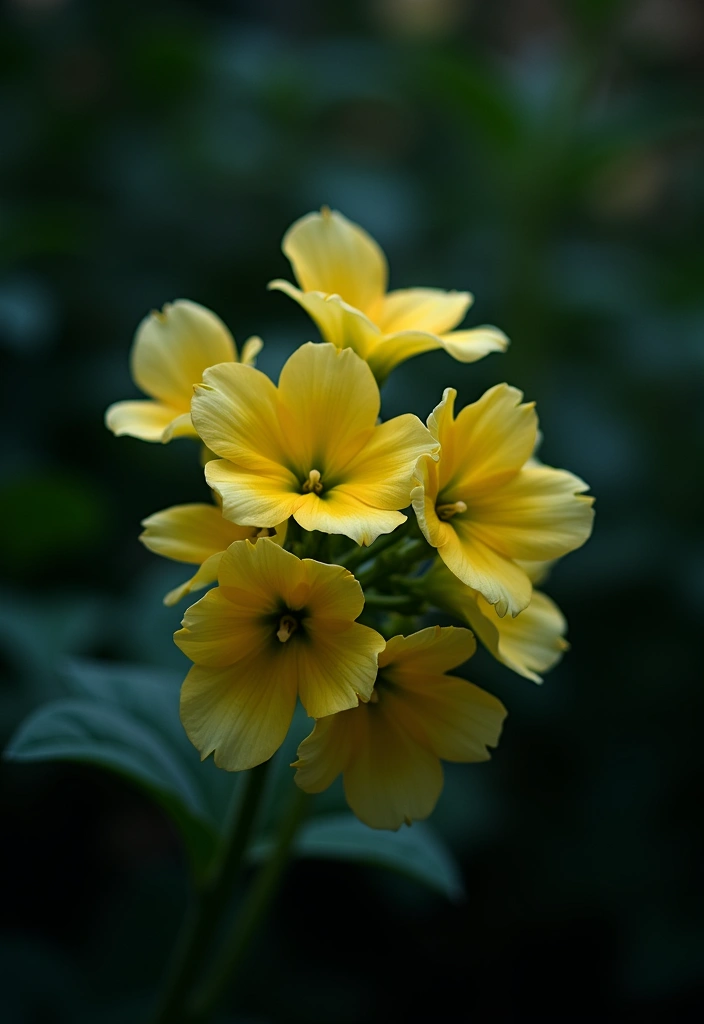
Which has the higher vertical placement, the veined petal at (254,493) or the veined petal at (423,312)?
the veined petal at (423,312)

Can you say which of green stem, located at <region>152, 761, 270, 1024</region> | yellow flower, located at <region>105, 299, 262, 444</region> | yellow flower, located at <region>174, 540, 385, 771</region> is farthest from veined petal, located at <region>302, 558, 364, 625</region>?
yellow flower, located at <region>105, 299, 262, 444</region>

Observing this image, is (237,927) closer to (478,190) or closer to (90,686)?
(90,686)

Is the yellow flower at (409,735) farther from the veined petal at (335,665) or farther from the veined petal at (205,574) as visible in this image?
the veined petal at (205,574)

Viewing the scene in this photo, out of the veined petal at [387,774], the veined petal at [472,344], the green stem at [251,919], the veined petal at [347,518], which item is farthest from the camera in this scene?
the green stem at [251,919]

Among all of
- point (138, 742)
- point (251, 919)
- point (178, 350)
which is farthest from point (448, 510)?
point (251, 919)

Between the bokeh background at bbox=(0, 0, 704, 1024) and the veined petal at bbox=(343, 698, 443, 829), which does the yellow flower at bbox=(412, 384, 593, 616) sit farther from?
the bokeh background at bbox=(0, 0, 704, 1024)

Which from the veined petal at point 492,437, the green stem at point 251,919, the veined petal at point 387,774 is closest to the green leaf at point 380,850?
the green stem at point 251,919
